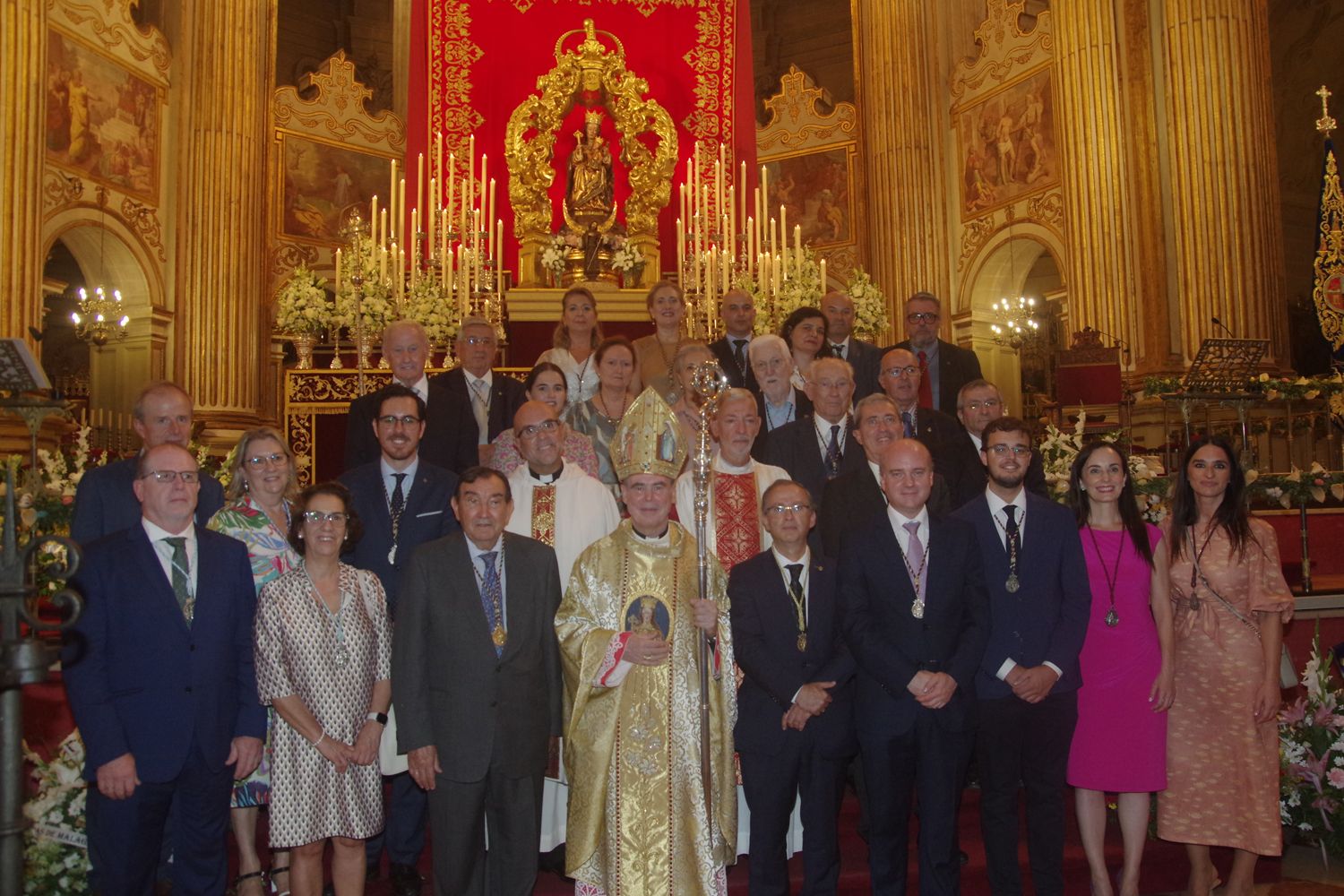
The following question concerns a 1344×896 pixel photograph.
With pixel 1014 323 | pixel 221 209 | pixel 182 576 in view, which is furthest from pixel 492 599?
pixel 1014 323

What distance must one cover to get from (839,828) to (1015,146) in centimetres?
1190

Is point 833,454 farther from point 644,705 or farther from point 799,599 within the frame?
point 644,705

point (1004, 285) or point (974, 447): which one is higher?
point (1004, 285)

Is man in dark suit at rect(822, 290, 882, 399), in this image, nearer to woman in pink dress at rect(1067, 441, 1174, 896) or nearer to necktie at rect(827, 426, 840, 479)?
necktie at rect(827, 426, 840, 479)

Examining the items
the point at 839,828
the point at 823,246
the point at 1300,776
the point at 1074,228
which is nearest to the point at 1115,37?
the point at 1074,228

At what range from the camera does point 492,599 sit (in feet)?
13.8

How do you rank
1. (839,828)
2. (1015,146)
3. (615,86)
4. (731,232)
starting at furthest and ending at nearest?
(1015,146)
(615,86)
(731,232)
(839,828)

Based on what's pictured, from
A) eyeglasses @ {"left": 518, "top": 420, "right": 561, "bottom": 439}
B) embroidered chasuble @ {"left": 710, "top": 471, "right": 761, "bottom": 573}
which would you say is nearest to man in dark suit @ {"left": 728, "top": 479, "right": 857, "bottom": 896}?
embroidered chasuble @ {"left": 710, "top": 471, "right": 761, "bottom": 573}

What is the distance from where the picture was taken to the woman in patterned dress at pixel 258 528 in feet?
13.9

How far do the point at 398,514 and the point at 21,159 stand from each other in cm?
819

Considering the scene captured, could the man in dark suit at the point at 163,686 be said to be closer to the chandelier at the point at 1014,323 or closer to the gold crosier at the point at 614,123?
the gold crosier at the point at 614,123

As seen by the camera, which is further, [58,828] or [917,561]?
[917,561]

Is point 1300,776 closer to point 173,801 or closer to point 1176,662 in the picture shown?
point 1176,662

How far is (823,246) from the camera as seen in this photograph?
1869 centimetres
